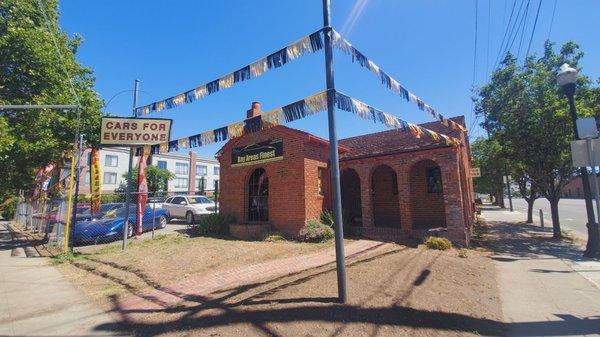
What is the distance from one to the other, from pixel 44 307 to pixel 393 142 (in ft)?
40.4

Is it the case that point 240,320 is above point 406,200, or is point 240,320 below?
below

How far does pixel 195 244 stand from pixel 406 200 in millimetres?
7707

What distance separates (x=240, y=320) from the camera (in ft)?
14.2

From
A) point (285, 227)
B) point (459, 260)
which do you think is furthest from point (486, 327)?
point (285, 227)

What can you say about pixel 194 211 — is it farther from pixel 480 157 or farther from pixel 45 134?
pixel 480 157

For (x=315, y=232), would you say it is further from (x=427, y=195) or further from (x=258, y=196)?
(x=427, y=195)

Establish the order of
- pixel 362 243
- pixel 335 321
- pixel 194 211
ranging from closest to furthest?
pixel 335 321 < pixel 362 243 < pixel 194 211

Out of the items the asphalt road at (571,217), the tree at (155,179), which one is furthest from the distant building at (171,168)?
the asphalt road at (571,217)

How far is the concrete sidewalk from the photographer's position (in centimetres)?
423

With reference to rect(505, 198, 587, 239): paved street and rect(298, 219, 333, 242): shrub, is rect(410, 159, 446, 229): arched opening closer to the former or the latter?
rect(298, 219, 333, 242): shrub

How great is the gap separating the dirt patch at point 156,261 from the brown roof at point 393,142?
4.72 metres

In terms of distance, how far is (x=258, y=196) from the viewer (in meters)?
13.5

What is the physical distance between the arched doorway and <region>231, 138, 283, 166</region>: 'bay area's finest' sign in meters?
0.63

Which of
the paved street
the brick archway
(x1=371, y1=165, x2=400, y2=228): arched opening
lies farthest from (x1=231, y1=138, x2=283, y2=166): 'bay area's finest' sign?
the paved street
